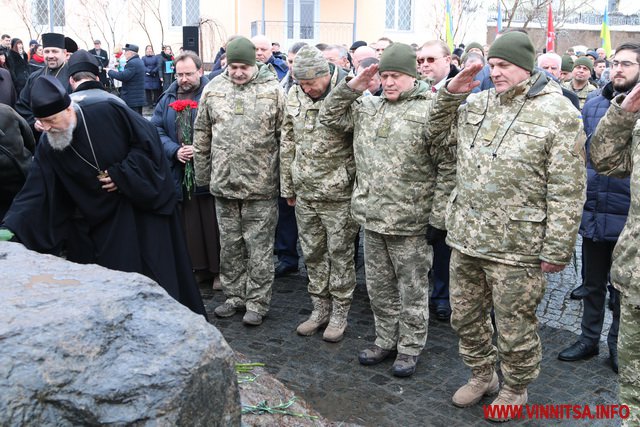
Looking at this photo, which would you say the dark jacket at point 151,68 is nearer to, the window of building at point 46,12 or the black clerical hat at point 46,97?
the window of building at point 46,12

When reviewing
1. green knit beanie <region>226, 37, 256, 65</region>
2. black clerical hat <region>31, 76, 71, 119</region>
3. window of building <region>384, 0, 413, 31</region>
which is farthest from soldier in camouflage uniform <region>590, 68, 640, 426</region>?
window of building <region>384, 0, 413, 31</region>

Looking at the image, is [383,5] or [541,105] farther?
[383,5]

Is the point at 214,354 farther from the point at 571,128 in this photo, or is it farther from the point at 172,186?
the point at 172,186

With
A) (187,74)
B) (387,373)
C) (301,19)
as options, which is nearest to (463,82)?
(387,373)

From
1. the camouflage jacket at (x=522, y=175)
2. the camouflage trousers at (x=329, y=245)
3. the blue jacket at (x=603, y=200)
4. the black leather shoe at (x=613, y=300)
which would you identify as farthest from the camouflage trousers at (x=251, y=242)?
the black leather shoe at (x=613, y=300)

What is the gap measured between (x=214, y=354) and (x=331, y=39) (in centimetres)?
2453

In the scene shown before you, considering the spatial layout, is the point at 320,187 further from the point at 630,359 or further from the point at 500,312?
the point at 630,359

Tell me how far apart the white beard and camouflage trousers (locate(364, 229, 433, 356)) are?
207cm

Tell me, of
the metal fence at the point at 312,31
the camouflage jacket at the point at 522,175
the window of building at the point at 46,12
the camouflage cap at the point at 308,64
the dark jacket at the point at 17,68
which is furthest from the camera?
the metal fence at the point at 312,31

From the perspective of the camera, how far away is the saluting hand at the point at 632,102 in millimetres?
3516

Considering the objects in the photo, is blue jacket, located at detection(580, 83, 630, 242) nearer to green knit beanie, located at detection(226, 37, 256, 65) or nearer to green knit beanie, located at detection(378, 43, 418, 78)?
green knit beanie, located at detection(378, 43, 418, 78)

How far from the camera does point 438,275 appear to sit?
6273 mm

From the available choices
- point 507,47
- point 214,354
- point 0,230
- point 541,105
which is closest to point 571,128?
point 541,105

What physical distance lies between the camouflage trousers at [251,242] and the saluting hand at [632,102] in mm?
3033
